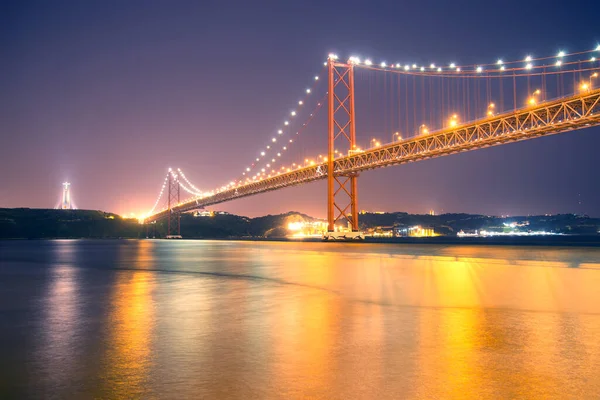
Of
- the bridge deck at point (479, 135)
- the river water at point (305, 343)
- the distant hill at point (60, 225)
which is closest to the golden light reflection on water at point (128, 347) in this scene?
the river water at point (305, 343)

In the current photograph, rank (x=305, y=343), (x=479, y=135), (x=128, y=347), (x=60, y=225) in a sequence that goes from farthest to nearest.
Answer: (x=60, y=225), (x=479, y=135), (x=305, y=343), (x=128, y=347)

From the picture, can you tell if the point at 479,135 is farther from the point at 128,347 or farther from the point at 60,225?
the point at 60,225

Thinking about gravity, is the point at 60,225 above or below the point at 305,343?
above

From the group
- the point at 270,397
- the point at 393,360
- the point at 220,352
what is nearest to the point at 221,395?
the point at 270,397

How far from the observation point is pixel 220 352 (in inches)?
220

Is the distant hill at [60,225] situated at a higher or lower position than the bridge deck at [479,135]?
lower

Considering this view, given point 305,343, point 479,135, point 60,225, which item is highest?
point 479,135

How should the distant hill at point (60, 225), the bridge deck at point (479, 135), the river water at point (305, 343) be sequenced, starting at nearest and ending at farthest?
the river water at point (305, 343) < the bridge deck at point (479, 135) < the distant hill at point (60, 225)

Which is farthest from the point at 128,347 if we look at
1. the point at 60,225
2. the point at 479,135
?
the point at 60,225

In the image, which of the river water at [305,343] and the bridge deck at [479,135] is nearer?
the river water at [305,343]

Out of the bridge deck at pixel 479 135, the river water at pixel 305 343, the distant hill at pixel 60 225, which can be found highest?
the bridge deck at pixel 479 135

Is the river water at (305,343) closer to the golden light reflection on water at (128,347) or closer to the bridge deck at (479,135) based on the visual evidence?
the golden light reflection on water at (128,347)

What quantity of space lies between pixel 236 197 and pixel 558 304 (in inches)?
2475

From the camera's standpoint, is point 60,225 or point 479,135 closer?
point 479,135
